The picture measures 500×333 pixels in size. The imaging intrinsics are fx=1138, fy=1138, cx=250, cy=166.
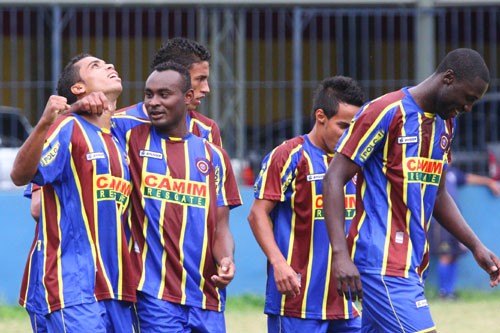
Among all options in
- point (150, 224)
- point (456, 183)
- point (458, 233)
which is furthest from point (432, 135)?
point (456, 183)

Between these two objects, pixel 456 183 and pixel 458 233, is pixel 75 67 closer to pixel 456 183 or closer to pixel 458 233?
pixel 458 233

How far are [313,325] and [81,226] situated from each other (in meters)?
1.65

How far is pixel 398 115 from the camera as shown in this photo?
597 centimetres

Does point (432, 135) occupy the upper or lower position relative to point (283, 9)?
lower

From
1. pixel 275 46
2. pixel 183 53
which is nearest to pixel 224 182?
pixel 183 53

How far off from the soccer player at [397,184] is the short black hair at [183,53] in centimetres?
136

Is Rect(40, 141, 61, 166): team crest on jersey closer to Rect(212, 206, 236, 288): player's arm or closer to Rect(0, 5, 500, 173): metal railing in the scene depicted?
Rect(212, 206, 236, 288): player's arm

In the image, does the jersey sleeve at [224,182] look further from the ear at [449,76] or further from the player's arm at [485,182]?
the player's arm at [485,182]

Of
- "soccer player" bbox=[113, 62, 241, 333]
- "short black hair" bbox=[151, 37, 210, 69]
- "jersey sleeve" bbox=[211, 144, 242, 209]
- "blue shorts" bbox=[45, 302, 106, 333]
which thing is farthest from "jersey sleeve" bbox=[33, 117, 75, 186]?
"short black hair" bbox=[151, 37, 210, 69]

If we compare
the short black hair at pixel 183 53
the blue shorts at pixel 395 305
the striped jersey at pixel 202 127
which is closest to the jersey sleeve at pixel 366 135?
the blue shorts at pixel 395 305

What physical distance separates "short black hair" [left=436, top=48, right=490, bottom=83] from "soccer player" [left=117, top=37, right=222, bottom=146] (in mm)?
1605

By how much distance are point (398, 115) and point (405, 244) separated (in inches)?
26.6

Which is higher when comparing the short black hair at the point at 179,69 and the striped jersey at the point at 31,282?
the short black hair at the point at 179,69

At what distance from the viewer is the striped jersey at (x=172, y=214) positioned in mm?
6066
